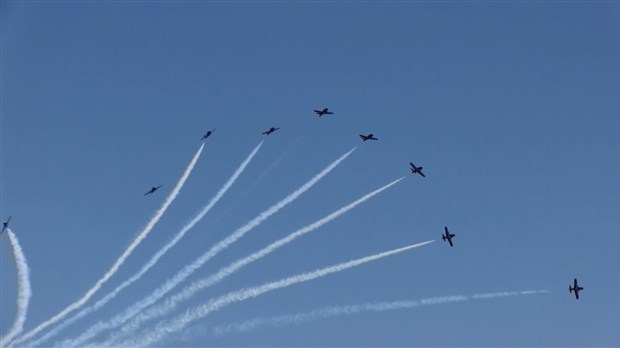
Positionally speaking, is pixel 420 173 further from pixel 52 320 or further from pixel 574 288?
pixel 52 320

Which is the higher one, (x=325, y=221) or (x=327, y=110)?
(x=327, y=110)

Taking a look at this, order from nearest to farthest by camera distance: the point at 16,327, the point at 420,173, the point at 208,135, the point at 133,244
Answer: the point at 16,327 < the point at 133,244 < the point at 208,135 < the point at 420,173

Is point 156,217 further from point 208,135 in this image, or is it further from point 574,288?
point 574,288

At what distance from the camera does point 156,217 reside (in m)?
119

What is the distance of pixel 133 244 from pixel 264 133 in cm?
2670

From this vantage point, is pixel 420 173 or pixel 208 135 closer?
pixel 208 135

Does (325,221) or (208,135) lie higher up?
(208,135)

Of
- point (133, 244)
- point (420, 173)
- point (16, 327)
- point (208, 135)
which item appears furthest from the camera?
point (420, 173)

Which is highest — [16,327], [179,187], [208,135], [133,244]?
[208,135]

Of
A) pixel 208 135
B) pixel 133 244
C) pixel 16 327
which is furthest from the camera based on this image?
pixel 208 135

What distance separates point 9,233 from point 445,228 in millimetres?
62593

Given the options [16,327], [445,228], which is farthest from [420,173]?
[16,327]

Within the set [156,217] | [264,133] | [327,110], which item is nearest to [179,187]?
[156,217]

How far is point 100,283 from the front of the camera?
111 metres
